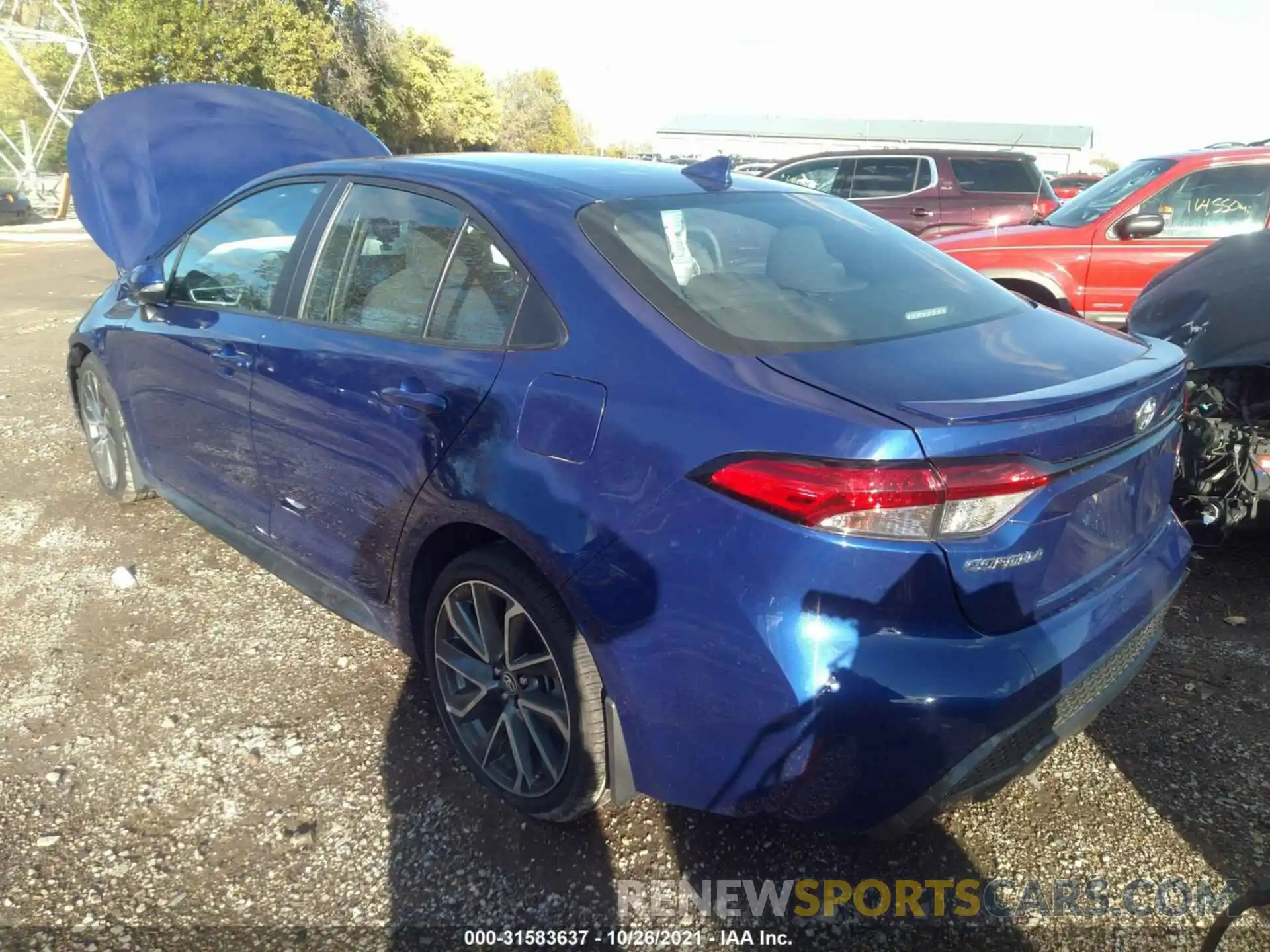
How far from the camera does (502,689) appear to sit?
253 cm

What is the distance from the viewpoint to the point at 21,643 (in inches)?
137

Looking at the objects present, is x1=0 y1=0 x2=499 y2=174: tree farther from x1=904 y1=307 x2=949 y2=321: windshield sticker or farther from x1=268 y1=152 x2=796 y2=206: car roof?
x1=904 y1=307 x2=949 y2=321: windshield sticker

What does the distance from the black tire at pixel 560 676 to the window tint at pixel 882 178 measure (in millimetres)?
9404

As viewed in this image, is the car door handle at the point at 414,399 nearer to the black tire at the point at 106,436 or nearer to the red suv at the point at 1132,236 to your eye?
the black tire at the point at 106,436


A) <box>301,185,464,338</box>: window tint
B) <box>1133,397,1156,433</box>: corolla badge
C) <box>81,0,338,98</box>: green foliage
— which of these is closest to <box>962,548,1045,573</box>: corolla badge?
<box>1133,397,1156,433</box>: corolla badge

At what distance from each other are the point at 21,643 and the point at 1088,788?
371 cm

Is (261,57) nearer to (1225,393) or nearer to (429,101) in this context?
(429,101)

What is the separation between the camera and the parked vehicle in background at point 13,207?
77.0 ft

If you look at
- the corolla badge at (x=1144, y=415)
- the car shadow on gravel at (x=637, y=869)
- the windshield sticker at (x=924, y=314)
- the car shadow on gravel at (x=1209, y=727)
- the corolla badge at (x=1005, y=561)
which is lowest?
the car shadow on gravel at (x=1209, y=727)

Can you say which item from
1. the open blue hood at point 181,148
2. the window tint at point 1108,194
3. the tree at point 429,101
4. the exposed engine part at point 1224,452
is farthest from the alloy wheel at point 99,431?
the tree at point 429,101

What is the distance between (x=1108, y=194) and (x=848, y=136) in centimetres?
6164

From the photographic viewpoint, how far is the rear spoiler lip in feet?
5.95

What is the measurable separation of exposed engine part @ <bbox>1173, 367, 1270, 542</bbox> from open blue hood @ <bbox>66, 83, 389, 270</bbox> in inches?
190

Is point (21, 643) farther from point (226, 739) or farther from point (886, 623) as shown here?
point (886, 623)
